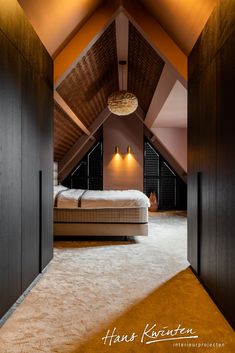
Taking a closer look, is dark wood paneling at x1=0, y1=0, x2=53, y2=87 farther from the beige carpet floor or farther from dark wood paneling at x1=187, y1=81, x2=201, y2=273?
the beige carpet floor

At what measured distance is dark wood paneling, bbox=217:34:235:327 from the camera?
1.90m

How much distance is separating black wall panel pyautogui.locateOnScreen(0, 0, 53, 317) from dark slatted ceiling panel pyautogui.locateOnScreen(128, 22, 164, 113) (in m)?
1.87

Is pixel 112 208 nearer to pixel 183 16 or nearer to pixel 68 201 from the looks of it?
pixel 68 201

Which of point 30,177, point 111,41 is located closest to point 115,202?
point 30,177

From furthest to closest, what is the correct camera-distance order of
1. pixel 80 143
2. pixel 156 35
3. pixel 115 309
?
pixel 80 143
pixel 156 35
pixel 115 309

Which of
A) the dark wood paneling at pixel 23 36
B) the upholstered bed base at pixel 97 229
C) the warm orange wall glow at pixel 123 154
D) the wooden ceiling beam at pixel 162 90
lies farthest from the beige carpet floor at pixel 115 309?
the warm orange wall glow at pixel 123 154

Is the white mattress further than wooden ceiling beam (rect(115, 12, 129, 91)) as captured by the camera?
Yes

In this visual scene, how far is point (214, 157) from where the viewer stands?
230 centimetres

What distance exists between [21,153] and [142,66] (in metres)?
3.71

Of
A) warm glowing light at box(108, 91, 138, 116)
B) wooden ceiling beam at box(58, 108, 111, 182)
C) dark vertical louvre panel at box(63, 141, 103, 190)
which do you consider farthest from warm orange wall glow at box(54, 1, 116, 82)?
dark vertical louvre panel at box(63, 141, 103, 190)

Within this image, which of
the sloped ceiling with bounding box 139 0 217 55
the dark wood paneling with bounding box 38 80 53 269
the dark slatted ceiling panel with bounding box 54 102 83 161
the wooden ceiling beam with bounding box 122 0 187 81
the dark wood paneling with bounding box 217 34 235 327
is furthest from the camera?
the dark slatted ceiling panel with bounding box 54 102 83 161
